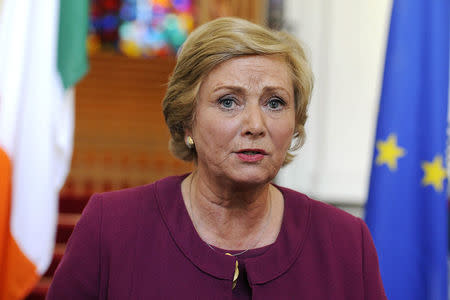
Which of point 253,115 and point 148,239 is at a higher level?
point 253,115

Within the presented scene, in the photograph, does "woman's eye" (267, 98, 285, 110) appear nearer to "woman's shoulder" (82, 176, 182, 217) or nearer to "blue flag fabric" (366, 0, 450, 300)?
"woman's shoulder" (82, 176, 182, 217)

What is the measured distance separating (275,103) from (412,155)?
1.36 meters

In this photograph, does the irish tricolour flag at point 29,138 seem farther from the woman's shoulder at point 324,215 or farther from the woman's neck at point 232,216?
the woman's shoulder at point 324,215

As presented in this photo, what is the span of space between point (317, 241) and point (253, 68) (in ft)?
1.81

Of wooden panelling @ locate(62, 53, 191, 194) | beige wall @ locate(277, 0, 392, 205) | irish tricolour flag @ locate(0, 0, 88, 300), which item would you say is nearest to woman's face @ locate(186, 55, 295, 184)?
irish tricolour flag @ locate(0, 0, 88, 300)

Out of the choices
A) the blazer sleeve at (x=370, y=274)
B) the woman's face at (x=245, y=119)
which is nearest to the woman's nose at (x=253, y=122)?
the woman's face at (x=245, y=119)

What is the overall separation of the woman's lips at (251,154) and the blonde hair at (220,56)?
0.72ft

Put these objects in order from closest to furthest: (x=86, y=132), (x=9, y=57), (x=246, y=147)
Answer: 1. (x=246, y=147)
2. (x=9, y=57)
3. (x=86, y=132)

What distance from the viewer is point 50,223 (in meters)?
2.81

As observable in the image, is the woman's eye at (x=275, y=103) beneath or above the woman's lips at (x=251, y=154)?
above

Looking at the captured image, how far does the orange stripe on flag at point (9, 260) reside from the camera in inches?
105

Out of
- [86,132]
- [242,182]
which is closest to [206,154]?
[242,182]

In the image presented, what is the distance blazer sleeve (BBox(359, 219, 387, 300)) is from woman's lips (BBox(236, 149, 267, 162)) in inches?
17.6

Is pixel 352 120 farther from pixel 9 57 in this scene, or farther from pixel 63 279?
pixel 63 279
